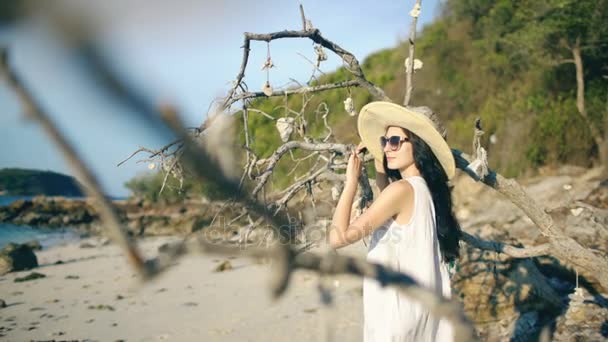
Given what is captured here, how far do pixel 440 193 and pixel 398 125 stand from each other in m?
0.47

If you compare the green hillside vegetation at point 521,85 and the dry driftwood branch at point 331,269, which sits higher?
the green hillside vegetation at point 521,85

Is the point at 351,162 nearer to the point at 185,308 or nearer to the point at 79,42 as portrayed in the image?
the point at 79,42

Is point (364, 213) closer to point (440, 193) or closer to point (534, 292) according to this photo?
point (440, 193)

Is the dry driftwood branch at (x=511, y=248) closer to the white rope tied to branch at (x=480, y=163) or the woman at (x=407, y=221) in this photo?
the white rope tied to branch at (x=480, y=163)

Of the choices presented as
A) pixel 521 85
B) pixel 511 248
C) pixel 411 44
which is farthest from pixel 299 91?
pixel 521 85

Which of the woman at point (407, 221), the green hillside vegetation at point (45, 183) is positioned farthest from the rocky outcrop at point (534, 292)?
the green hillside vegetation at point (45, 183)

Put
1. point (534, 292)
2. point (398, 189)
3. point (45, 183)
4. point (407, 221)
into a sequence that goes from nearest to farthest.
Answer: point (45, 183) → point (398, 189) → point (407, 221) → point (534, 292)

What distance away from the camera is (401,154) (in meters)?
2.57

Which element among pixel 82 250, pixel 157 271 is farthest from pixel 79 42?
pixel 82 250

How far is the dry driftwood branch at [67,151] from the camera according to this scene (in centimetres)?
35

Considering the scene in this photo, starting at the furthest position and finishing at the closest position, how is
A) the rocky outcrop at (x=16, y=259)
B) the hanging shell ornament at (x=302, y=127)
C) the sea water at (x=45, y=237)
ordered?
the sea water at (x=45, y=237)
the rocky outcrop at (x=16, y=259)
the hanging shell ornament at (x=302, y=127)

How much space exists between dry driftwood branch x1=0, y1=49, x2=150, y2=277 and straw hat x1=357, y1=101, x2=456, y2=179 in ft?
7.14

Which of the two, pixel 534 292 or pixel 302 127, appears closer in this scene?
pixel 302 127

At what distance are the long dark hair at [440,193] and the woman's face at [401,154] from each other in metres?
0.02
